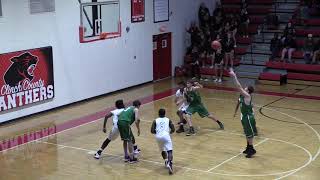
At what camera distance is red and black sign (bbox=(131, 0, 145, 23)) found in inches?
881

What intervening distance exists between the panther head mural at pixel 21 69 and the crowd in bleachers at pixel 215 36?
886cm

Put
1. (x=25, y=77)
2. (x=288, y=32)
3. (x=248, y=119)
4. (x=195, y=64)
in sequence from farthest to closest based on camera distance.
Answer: (x=195, y=64)
(x=288, y=32)
(x=25, y=77)
(x=248, y=119)

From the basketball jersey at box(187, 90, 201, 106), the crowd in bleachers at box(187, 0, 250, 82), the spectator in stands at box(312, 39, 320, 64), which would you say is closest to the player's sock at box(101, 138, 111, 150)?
the basketball jersey at box(187, 90, 201, 106)

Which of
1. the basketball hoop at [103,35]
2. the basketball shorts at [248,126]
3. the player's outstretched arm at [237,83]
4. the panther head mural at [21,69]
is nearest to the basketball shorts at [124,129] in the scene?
the player's outstretched arm at [237,83]

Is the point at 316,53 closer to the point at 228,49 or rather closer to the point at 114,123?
the point at 228,49

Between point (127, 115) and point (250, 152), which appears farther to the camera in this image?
point (250, 152)

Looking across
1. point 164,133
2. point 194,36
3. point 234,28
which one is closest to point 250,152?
point 164,133

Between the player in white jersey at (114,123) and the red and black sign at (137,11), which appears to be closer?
the player in white jersey at (114,123)

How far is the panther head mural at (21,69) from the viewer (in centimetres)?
1741

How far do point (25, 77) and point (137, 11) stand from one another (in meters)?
6.40

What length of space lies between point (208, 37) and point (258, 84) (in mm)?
3561

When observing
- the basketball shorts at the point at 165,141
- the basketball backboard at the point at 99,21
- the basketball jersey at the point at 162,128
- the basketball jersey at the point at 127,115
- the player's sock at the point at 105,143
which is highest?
the basketball backboard at the point at 99,21

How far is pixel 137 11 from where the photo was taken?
22.7 metres

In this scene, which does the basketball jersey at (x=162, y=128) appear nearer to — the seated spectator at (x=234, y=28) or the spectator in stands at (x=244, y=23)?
the seated spectator at (x=234, y=28)
